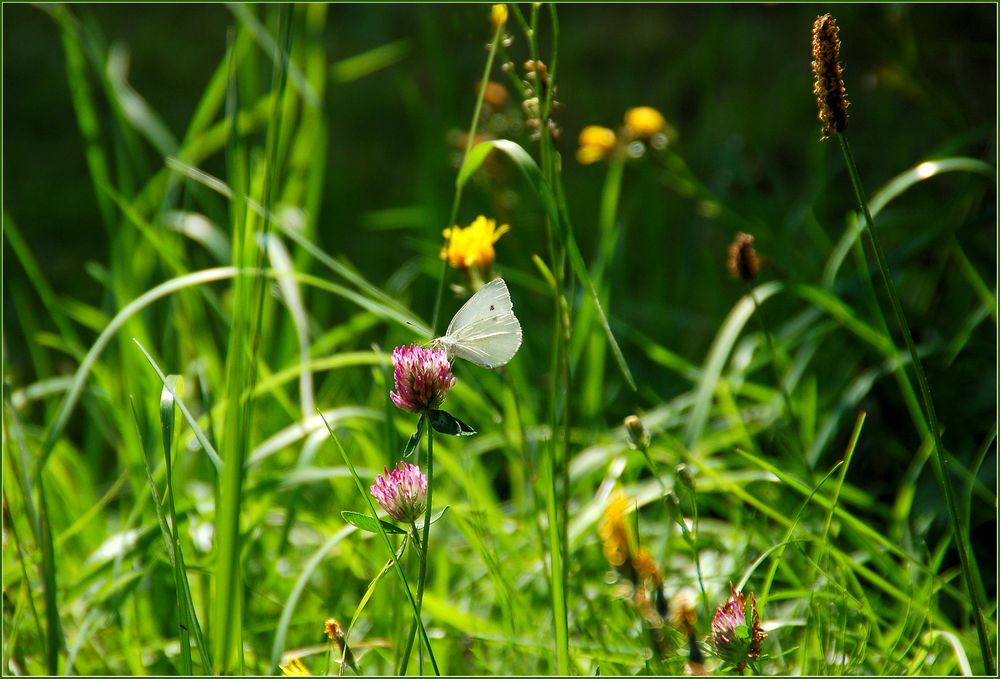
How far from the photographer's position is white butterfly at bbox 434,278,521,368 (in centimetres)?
56

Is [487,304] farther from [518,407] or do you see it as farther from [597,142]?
[597,142]

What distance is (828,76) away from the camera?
21.2 inches

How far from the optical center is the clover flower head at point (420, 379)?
543 millimetres

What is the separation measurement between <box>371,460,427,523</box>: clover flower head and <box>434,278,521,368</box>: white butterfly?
0.26 ft

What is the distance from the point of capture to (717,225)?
7.49 feet

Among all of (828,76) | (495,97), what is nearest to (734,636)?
(828,76)

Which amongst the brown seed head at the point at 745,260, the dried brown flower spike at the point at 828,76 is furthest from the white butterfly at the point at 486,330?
the brown seed head at the point at 745,260

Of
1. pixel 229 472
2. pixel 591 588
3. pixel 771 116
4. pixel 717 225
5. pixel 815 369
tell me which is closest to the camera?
pixel 229 472

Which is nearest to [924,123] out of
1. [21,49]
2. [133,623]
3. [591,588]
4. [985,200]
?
[985,200]

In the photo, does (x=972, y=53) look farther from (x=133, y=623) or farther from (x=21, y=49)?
(x=21, y=49)

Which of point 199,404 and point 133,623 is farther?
point 199,404

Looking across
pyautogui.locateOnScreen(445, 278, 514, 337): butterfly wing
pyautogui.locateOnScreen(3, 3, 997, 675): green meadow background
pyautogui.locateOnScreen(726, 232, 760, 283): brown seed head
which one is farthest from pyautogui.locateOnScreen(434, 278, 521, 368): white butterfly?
pyautogui.locateOnScreen(726, 232, 760, 283): brown seed head

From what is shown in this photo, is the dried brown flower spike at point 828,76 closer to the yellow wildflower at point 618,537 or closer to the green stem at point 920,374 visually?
the green stem at point 920,374

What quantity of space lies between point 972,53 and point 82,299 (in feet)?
6.00
